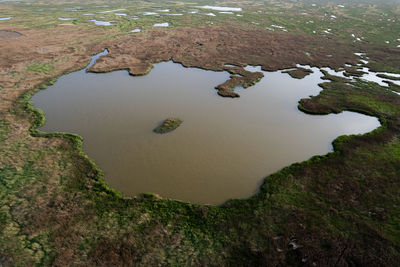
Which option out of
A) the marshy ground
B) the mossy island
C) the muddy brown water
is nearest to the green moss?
the marshy ground

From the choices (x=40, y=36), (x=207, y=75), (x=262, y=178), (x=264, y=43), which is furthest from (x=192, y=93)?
(x=40, y=36)

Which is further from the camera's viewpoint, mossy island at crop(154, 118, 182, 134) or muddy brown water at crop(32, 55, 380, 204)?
mossy island at crop(154, 118, 182, 134)

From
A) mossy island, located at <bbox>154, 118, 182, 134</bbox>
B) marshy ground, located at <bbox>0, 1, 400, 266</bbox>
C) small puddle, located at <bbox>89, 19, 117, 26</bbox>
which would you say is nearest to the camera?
marshy ground, located at <bbox>0, 1, 400, 266</bbox>

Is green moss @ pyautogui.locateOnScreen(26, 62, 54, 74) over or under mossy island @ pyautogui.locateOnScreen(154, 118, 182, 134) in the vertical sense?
over

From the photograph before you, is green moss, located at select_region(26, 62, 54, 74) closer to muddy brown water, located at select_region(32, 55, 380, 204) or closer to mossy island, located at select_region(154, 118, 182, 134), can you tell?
muddy brown water, located at select_region(32, 55, 380, 204)

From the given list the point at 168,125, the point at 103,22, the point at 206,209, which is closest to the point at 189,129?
the point at 168,125
